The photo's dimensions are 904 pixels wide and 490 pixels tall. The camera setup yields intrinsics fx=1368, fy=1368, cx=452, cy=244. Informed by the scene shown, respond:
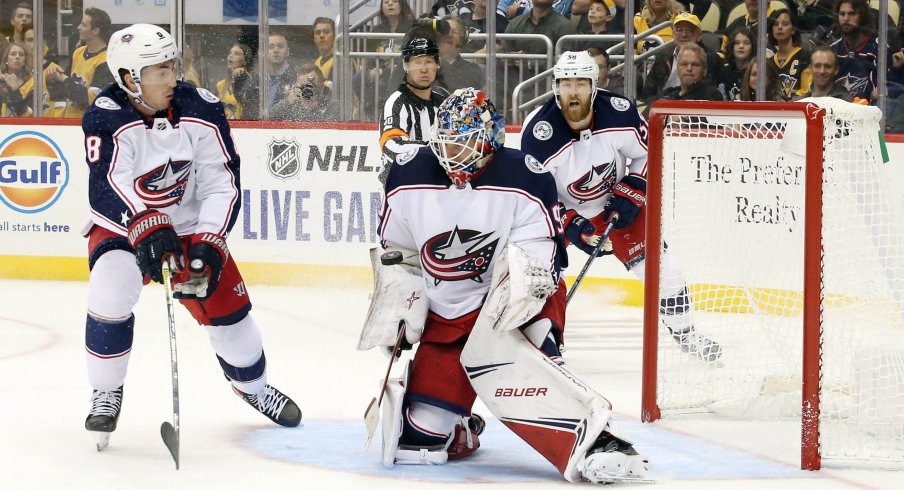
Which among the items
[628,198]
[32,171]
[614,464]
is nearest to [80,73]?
[32,171]

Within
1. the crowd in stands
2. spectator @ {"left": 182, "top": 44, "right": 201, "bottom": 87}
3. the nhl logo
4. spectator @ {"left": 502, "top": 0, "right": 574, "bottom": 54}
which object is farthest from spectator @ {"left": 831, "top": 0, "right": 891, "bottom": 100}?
spectator @ {"left": 182, "top": 44, "right": 201, "bottom": 87}

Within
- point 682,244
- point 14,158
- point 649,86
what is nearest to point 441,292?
point 682,244

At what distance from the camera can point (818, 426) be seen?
333 cm

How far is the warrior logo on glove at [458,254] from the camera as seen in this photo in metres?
3.34

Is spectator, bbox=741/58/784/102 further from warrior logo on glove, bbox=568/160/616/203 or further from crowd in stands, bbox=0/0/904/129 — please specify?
warrior logo on glove, bbox=568/160/616/203

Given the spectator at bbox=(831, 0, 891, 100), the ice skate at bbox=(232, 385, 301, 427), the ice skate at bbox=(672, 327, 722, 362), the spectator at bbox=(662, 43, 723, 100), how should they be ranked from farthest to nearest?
1. the spectator at bbox=(662, 43, 723, 100)
2. the spectator at bbox=(831, 0, 891, 100)
3. the ice skate at bbox=(672, 327, 722, 362)
4. the ice skate at bbox=(232, 385, 301, 427)

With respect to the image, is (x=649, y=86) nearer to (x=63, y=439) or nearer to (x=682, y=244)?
(x=682, y=244)

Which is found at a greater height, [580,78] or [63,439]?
[580,78]

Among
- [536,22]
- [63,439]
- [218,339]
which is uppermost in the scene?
[536,22]

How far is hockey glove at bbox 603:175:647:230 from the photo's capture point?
4793 mm

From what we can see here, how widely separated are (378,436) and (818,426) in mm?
1173

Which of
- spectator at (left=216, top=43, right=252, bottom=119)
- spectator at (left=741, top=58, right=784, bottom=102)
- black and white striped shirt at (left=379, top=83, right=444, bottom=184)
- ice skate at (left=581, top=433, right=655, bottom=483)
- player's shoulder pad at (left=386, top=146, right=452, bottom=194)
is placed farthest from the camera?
spectator at (left=216, top=43, right=252, bottom=119)

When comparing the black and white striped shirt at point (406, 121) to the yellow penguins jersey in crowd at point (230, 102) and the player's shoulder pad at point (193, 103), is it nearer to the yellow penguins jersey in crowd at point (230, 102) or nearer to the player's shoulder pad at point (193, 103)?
the player's shoulder pad at point (193, 103)

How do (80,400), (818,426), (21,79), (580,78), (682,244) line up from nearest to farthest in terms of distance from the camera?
(818,426) → (80,400) → (580,78) → (682,244) → (21,79)
